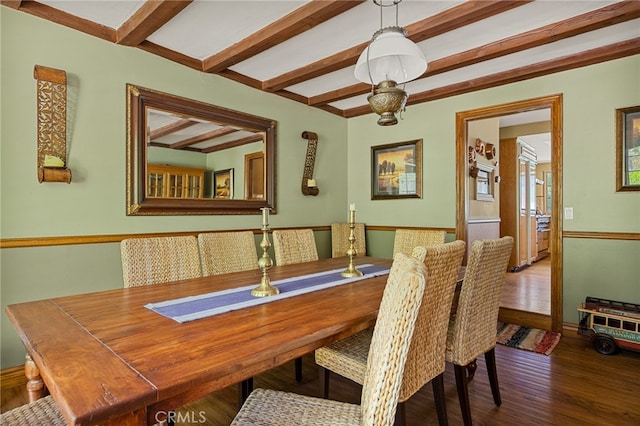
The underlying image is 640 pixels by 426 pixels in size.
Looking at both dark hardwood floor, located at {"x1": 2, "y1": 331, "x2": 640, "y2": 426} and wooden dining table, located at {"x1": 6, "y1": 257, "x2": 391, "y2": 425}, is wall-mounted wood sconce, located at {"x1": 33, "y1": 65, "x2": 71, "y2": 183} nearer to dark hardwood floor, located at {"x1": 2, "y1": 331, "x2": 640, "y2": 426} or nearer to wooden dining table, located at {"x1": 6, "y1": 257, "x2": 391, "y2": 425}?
wooden dining table, located at {"x1": 6, "y1": 257, "x2": 391, "y2": 425}

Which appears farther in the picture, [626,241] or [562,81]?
[562,81]

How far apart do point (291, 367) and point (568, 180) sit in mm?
2847

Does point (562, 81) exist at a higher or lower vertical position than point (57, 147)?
higher

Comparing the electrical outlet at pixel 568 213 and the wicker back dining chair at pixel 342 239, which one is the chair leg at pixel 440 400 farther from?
the wicker back dining chair at pixel 342 239

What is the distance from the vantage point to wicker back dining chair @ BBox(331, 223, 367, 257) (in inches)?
166

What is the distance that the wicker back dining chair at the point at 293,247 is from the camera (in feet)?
8.58

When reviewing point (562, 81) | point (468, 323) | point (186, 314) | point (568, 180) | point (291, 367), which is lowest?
point (291, 367)

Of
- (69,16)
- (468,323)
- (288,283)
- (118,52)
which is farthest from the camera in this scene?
(118,52)

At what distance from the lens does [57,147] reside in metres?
2.31

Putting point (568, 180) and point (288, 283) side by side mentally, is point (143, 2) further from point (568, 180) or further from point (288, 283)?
point (568, 180)

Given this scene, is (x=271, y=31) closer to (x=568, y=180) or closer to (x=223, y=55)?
(x=223, y=55)

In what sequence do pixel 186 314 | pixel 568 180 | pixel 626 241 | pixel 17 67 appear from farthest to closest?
1. pixel 568 180
2. pixel 626 241
3. pixel 17 67
4. pixel 186 314

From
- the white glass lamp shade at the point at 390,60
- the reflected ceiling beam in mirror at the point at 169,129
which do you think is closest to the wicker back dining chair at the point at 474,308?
the white glass lamp shade at the point at 390,60

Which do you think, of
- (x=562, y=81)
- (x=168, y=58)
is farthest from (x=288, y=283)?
(x=562, y=81)
